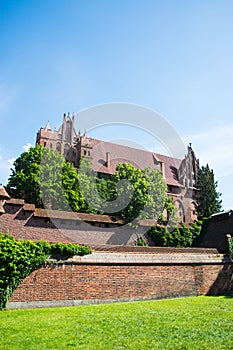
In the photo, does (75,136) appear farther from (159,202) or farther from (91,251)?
(91,251)

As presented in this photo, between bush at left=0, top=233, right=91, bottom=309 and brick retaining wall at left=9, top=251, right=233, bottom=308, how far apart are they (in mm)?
351

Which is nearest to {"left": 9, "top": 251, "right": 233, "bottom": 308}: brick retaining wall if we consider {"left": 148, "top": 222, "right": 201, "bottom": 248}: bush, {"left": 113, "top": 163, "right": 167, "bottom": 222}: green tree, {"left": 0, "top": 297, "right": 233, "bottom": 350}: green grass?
{"left": 0, "top": 297, "right": 233, "bottom": 350}: green grass

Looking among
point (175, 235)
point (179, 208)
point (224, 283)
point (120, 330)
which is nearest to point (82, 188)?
point (175, 235)

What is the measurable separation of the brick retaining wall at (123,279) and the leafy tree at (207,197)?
19.6 m

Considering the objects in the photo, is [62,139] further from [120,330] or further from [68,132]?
[120,330]

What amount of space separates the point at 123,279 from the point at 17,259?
18.3 feet

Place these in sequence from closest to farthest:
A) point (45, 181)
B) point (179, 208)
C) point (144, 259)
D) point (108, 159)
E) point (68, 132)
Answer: point (144, 259)
point (45, 181)
point (108, 159)
point (179, 208)
point (68, 132)

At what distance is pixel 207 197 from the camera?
127 ft

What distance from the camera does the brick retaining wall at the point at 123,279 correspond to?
43.9 ft

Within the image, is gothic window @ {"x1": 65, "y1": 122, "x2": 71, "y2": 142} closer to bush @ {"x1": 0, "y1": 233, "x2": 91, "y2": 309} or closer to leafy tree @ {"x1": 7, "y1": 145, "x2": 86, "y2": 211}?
leafy tree @ {"x1": 7, "y1": 145, "x2": 86, "y2": 211}

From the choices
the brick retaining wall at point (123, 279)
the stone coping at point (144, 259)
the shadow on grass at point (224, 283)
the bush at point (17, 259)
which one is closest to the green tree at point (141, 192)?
the stone coping at point (144, 259)

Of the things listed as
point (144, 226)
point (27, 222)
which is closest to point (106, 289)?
point (27, 222)

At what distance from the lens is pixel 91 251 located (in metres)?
15.3

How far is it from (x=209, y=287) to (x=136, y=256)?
17.2ft
